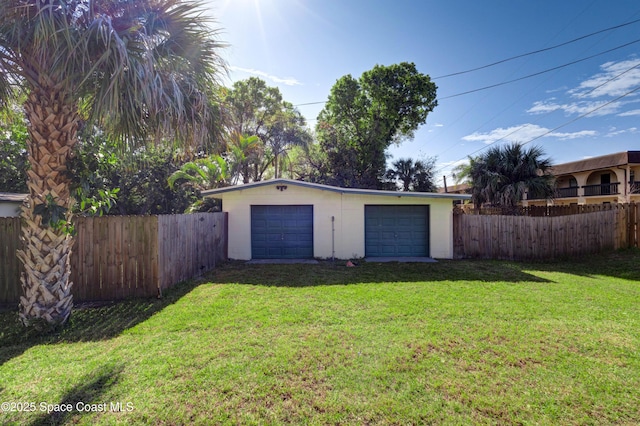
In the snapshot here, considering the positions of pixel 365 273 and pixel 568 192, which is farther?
pixel 568 192

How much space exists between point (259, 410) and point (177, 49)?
17.7 feet

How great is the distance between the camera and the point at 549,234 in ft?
31.9

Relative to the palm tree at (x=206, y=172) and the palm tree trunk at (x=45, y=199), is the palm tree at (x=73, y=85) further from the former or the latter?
the palm tree at (x=206, y=172)

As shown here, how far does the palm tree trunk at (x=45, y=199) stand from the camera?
385 centimetres

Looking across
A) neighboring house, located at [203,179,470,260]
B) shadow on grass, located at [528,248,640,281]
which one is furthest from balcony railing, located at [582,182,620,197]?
neighboring house, located at [203,179,470,260]

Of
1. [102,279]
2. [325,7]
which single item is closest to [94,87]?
[102,279]

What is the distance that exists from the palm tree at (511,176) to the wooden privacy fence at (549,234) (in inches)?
147

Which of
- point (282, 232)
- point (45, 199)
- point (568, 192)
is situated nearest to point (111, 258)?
point (45, 199)

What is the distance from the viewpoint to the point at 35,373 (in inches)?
111

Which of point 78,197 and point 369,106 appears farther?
point 369,106

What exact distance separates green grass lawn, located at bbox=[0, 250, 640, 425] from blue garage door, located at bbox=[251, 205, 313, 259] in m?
4.24

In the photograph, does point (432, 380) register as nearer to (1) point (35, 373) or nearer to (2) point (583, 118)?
(1) point (35, 373)

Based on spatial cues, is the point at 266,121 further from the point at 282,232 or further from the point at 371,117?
the point at 282,232

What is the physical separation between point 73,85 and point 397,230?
9.37 m
